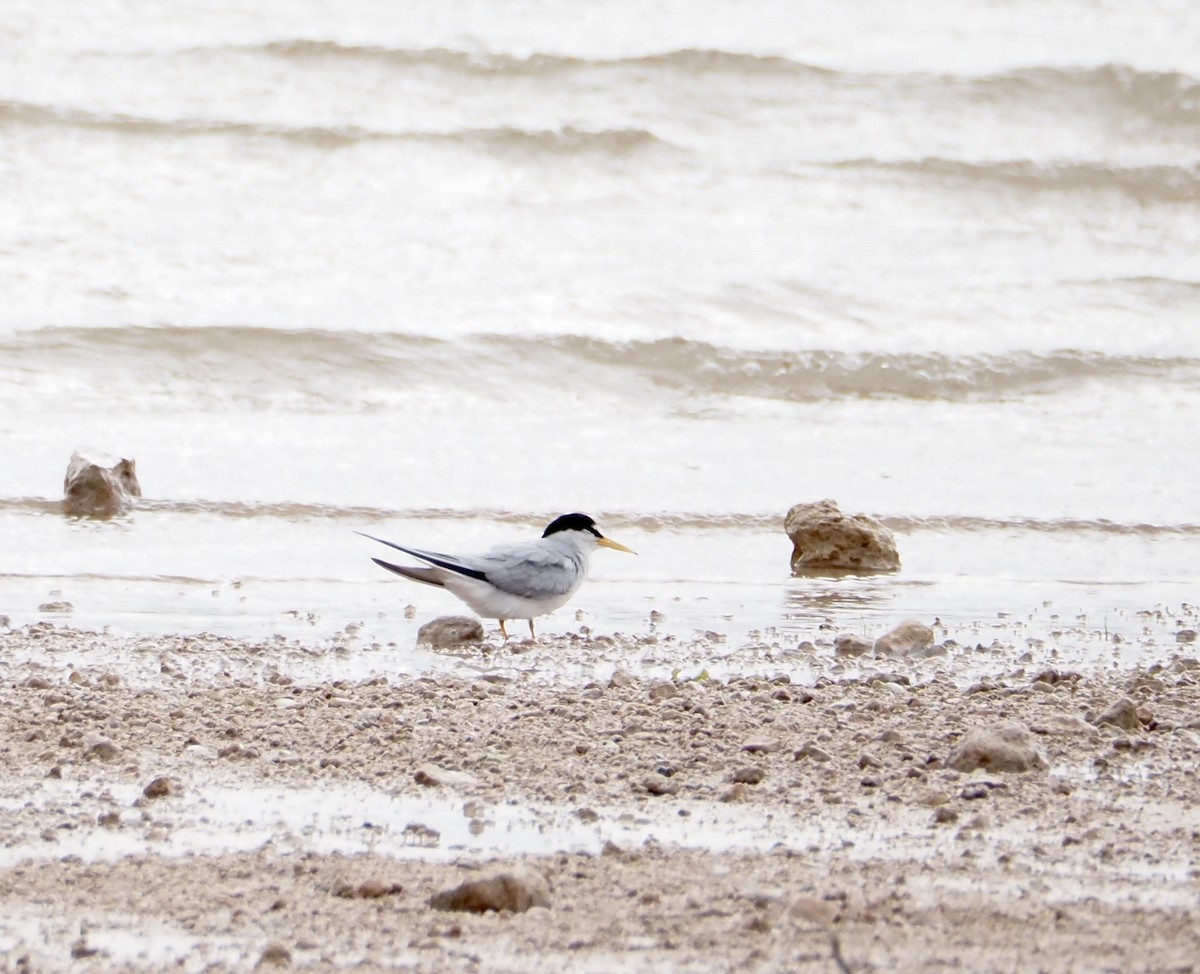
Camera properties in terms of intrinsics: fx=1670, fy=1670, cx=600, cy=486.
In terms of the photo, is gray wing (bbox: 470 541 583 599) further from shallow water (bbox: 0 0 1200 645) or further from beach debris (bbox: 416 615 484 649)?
shallow water (bbox: 0 0 1200 645)

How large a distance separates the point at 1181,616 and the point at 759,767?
2.59 meters

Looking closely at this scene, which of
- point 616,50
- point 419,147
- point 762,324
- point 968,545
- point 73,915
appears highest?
point 616,50

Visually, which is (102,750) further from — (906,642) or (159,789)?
(906,642)

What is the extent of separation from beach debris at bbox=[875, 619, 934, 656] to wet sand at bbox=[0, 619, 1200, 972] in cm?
20

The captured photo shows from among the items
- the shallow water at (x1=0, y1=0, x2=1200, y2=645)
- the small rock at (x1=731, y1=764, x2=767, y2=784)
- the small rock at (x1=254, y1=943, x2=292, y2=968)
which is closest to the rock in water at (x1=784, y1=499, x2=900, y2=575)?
the shallow water at (x1=0, y1=0, x2=1200, y2=645)

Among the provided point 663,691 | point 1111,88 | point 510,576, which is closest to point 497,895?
point 663,691

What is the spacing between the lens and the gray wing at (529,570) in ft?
16.6

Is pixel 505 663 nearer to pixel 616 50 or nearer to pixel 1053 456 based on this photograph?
pixel 1053 456

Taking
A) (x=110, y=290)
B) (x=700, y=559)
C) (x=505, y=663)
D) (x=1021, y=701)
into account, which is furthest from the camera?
(x=110, y=290)

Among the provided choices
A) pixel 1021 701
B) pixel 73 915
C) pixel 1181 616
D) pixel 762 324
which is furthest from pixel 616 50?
pixel 73 915

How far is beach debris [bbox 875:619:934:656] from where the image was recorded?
4.78 m

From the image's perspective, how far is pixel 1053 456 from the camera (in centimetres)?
816

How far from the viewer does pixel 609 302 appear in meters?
10.4

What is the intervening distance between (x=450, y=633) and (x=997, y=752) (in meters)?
2.04
